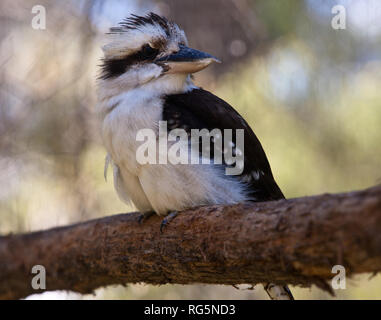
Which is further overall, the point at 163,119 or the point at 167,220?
the point at 163,119

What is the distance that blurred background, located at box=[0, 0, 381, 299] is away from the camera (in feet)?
10.9

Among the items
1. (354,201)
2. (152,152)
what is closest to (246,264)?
(354,201)

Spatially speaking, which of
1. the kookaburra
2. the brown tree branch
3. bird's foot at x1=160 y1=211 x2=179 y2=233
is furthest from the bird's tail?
bird's foot at x1=160 y1=211 x2=179 y2=233

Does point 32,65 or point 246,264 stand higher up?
point 32,65

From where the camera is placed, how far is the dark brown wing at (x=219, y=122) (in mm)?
2229

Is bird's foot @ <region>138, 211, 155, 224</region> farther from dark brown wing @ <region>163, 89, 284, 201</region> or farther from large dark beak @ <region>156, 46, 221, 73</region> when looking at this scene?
large dark beak @ <region>156, 46, 221, 73</region>

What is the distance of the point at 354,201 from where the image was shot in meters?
1.46

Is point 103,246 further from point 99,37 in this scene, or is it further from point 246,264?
point 99,37

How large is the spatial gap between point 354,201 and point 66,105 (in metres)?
2.43

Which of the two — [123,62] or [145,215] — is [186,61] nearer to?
[123,62]

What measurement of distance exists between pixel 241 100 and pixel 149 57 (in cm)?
109

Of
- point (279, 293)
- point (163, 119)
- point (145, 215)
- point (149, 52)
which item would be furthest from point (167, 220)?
point (149, 52)

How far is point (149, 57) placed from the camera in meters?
2.46

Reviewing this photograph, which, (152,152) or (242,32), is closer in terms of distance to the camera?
(152,152)
